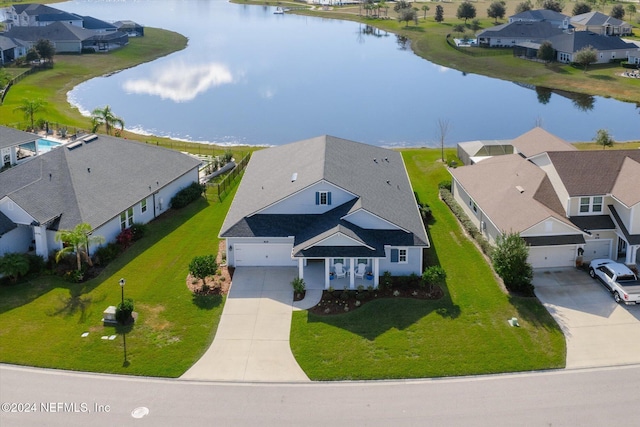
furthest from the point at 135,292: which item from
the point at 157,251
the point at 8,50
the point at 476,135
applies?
the point at 8,50

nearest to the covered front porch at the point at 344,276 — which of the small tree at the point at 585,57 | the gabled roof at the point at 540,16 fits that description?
the small tree at the point at 585,57

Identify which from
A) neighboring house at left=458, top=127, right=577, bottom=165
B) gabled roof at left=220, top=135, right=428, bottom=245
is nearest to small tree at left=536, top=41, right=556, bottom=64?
neighboring house at left=458, top=127, right=577, bottom=165

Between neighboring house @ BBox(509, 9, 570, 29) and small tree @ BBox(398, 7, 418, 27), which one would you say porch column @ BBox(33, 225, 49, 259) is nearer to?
neighboring house @ BBox(509, 9, 570, 29)

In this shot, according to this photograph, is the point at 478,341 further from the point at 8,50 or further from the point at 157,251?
the point at 8,50

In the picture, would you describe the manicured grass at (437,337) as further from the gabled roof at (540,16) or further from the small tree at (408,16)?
the small tree at (408,16)

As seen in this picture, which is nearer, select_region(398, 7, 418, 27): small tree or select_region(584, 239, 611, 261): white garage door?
select_region(584, 239, 611, 261): white garage door

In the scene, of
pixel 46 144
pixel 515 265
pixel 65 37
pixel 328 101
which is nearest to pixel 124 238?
pixel 515 265
